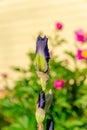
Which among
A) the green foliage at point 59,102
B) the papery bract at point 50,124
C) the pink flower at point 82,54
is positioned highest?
the papery bract at point 50,124

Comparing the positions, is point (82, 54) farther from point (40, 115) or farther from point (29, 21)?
point (29, 21)

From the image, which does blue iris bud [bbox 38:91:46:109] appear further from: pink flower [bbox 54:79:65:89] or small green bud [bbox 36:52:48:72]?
pink flower [bbox 54:79:65:89]

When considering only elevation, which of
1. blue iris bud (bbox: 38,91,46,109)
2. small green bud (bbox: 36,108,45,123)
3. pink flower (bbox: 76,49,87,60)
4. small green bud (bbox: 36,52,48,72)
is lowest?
→ pink flower (bbox: 76,49,87,60)

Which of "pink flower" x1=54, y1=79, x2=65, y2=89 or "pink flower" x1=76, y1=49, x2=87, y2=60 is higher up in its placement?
"pink flower" x1=76, y1=49, x2=87, y2=60

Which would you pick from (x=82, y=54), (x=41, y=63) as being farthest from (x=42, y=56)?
(x=82, y=54)

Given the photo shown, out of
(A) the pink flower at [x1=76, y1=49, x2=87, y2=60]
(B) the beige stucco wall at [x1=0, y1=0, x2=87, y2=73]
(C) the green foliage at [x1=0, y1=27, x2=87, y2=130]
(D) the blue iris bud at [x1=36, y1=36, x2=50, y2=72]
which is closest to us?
(D) the blue iris bud at [x1=36, y1=36, x2=50, y2=72]

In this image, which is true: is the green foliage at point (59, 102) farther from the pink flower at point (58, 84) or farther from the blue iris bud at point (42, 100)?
the blue iris bud at point (42, 100)

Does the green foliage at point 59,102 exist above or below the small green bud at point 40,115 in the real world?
below

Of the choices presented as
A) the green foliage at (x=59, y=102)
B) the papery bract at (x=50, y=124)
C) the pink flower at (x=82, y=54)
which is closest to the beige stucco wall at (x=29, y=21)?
the green foliage at (x=59, y=102)

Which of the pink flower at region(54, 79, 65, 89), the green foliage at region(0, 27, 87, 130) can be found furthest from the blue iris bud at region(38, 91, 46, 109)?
the pink flower at region(54, 79, 65, 89)
